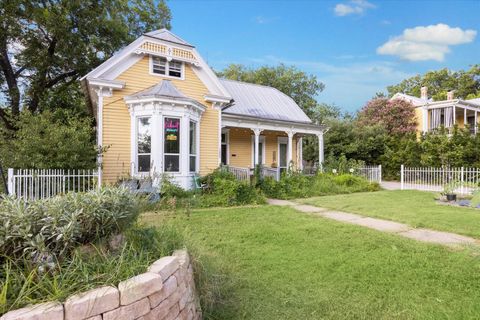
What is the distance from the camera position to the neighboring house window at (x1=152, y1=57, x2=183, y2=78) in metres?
11.9

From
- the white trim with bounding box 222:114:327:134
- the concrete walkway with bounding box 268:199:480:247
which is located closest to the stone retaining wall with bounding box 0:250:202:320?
the concrete walkway with bounding box 268:199:480:247

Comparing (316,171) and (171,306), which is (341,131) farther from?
(171,306)

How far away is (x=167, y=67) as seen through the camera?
12086 mm

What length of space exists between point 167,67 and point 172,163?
13.6 feet

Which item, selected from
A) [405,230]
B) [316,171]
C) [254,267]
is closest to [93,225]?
[254,267]

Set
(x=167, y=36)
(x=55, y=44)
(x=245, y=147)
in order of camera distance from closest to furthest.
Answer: (x=167, y=36)
(x=55, y=44)
(x=245, y=147)

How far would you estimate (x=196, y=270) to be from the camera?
3.34 meters

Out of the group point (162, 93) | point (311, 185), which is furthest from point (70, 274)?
point (311, 185)

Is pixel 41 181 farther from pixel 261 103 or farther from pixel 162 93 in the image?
pixel 261 103

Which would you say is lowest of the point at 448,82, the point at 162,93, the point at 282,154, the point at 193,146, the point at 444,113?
the point at 282,154

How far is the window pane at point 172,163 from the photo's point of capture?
10.7 meters

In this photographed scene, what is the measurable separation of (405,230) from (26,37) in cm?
1839

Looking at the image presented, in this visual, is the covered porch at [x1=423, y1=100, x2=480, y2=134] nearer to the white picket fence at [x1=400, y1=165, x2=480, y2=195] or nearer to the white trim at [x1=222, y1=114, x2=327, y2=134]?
the white picket fence at [x1=400, y1=165, x2=480, y2=195]

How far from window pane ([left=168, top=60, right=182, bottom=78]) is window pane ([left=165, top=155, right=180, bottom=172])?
369cm
